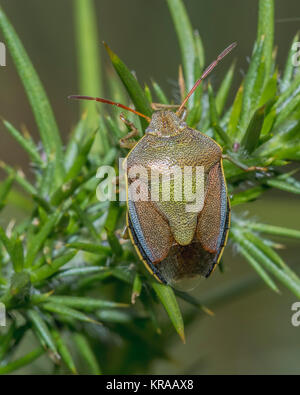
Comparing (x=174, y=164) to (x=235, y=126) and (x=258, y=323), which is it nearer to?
(x=235, y=126)

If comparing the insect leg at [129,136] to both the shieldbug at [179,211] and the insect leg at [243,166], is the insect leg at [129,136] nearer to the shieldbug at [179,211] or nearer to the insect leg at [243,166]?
the shieldbug at [179,211]

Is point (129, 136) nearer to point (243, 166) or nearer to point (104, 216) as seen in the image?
point (104, 216)

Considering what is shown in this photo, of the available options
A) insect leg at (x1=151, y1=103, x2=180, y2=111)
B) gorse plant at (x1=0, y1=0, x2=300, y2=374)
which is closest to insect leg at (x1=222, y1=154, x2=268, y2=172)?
gorse plant at (x1=0, y1=0, x2=300, y2=374)

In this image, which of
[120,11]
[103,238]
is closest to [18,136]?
[103,238]

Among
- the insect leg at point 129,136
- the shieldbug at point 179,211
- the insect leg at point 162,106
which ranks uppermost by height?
the insect leg at point 162,106

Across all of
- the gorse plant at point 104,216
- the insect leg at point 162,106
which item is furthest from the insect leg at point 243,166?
the insect leg at point 162,106

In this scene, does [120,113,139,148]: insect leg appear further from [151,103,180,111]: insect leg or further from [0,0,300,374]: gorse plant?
[151,103,180,111]: insect leg
